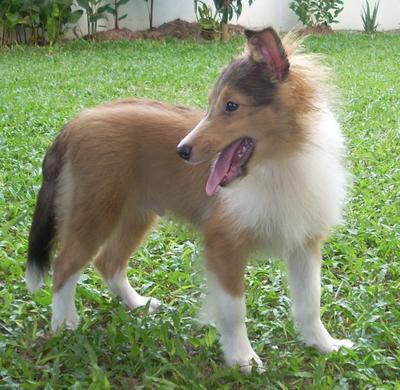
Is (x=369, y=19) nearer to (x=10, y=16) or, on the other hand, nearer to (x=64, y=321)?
(x=10, y=16)

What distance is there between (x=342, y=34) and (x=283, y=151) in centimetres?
1574

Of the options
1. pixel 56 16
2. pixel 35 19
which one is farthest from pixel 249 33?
pixel 56 16

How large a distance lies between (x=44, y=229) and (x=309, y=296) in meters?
1.38

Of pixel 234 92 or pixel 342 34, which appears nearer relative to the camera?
pixel 234 92

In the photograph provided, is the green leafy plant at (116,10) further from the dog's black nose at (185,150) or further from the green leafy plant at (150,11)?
the dog's black nose at (185,150)

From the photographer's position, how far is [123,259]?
3830 millimetres

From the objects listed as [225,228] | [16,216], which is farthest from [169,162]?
[16,216]

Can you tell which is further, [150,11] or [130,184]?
[150,11]

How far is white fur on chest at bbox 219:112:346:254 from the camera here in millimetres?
2998

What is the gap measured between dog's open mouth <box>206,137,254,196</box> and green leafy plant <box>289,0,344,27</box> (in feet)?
51.2

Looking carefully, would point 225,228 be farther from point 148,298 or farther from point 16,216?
point 16,216

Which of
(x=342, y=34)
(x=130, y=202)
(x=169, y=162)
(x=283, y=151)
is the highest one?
(x=283, y=151)

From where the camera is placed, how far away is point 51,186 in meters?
3.55

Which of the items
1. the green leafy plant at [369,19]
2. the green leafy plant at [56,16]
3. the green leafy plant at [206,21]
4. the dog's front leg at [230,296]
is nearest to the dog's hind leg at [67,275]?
the dog's front leg at [230,296]
